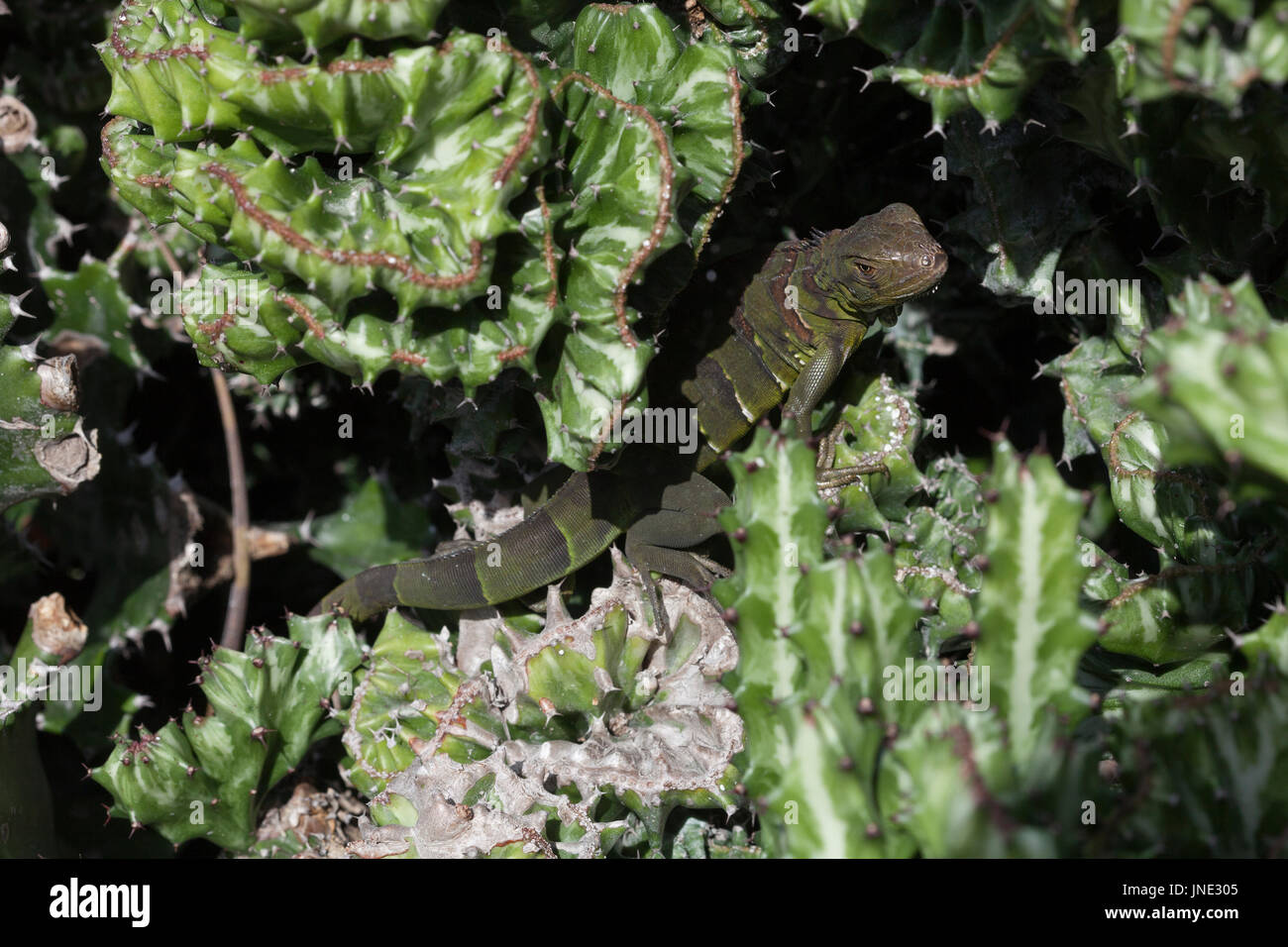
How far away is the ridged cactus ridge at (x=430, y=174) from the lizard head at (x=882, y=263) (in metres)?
0.49

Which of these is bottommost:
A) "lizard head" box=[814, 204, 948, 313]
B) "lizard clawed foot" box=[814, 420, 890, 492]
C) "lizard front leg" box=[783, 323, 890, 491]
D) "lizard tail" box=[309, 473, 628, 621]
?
"lizard tail" box=[309, 473, 628, 621]

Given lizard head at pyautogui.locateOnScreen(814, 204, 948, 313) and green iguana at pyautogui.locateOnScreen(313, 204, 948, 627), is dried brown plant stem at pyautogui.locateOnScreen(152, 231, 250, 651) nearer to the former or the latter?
green iguana at pyautogui.locateOnScreen(313, 204, 948, 627)

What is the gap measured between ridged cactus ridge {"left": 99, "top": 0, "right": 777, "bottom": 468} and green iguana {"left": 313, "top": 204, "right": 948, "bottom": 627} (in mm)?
524

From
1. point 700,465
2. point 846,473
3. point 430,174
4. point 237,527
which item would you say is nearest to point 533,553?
point 700,465

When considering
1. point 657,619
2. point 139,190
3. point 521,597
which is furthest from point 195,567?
point 657,619

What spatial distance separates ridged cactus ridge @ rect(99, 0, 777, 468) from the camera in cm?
208

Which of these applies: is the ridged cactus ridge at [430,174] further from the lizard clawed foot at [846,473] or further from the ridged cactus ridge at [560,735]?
the lizard clawed foot at [846,473]

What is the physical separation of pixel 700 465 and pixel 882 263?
727 mm

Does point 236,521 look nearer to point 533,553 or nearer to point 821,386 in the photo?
point 533,553

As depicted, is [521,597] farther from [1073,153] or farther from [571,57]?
[1073,153]

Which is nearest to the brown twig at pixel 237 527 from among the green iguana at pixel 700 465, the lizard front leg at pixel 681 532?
the green iguana at pixel 700 465

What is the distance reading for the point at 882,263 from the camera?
268 centimetres

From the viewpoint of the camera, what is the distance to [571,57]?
8.10 ft

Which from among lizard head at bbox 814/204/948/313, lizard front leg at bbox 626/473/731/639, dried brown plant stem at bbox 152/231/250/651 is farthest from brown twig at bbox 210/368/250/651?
lizard head at bbox 814/204/948/313
